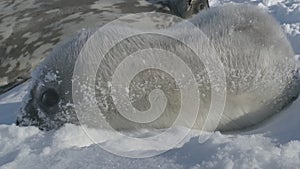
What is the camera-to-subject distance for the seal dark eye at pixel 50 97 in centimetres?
208

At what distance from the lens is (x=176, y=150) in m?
1.64

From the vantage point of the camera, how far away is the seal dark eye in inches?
82.0

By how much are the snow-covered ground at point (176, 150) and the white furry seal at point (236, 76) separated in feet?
0.22

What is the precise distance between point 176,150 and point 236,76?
47 cm

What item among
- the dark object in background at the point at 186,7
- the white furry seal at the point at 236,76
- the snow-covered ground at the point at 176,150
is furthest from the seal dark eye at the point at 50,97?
the dark object in background at the point at 186,7

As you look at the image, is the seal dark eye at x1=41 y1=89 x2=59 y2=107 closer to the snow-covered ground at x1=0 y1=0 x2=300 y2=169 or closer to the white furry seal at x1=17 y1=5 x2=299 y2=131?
the white furry seal at x1=17 y1=5 x2=299 y2=131

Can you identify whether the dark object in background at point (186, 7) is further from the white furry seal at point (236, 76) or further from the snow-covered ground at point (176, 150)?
the snow-covered ground at point (176, 150)

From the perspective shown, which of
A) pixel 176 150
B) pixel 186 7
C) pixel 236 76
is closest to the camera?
pixel 176 150

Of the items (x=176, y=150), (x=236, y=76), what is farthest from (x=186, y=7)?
(x=176, y=150)

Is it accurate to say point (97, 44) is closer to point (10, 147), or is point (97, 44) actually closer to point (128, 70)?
point (128, 70)

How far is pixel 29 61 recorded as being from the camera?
366 cm

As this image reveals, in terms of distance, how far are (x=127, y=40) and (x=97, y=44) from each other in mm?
102

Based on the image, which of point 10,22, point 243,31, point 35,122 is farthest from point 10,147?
point 10,22

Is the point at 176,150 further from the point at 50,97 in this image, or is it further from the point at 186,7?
the point at 186,7
